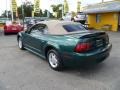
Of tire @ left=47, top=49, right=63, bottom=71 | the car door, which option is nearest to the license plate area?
tire @ left=47, top=49, right=63, bottom=71

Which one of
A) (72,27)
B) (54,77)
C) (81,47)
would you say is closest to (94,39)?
→ (81,47)

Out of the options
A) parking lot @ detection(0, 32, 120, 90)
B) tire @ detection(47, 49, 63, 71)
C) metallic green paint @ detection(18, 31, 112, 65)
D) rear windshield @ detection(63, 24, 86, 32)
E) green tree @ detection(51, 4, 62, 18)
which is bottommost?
parking lot @ detection(0, 32, 120, 90)

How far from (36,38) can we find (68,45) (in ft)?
6.01

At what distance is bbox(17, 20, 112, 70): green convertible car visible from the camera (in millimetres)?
4488

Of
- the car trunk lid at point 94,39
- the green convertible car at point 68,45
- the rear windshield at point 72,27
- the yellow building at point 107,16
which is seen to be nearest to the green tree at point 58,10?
the yellow building at point 107,16

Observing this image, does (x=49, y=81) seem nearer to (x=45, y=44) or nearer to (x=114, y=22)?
(x=45, y=44)

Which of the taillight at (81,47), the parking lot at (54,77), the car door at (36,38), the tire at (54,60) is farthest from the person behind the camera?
the car door at (36,38)

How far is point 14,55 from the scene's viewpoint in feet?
23.4

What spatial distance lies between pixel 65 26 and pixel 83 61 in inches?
63.7

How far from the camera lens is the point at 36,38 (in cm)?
607

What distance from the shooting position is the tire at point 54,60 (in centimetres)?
496

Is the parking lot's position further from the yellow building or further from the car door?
the yellow building

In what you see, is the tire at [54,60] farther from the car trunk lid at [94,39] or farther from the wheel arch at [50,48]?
the car trunk lid at [94,39]

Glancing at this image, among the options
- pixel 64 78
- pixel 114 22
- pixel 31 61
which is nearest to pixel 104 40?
pixel 64 78
